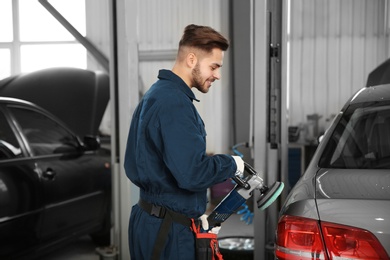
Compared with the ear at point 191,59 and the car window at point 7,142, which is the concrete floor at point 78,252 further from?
the ear at point 191,59

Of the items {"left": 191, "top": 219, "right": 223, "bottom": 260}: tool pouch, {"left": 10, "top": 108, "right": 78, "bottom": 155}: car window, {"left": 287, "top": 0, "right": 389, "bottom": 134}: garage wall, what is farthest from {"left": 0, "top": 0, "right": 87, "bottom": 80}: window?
{"left": 287, "top": 0, "right": 389, "bottom": 134}: garage wall

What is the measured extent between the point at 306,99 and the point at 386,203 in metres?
6.20

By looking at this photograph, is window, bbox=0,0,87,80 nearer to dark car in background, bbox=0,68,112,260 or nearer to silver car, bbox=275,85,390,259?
dark car in background, bbox=0,68,112,260

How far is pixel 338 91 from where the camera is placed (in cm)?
766

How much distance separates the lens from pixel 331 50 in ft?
25.1

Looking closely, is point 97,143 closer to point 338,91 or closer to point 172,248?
point 172,248

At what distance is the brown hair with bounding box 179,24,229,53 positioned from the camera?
7.29 feet

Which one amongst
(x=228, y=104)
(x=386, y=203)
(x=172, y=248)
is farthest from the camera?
(x=228, y=104)

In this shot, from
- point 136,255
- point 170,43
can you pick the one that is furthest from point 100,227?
point 136,255

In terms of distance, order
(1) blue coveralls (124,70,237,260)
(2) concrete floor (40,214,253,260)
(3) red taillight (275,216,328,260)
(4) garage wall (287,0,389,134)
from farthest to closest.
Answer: (4) garage wall (287,0,389,134), (2) concrete floor (40,214,253,260), (1) blue coveralls (124,70,237,260), (3) red taillight (275,216,328,260)

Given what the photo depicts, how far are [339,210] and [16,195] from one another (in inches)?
95.1

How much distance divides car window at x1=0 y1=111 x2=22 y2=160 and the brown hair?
1.77m

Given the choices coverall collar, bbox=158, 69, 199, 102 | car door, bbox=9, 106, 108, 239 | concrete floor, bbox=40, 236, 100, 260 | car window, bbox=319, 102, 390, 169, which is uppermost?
coverall collar, bbox=158, 69, 199, 102

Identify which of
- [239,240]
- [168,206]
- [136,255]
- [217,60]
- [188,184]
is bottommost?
[239,240]
